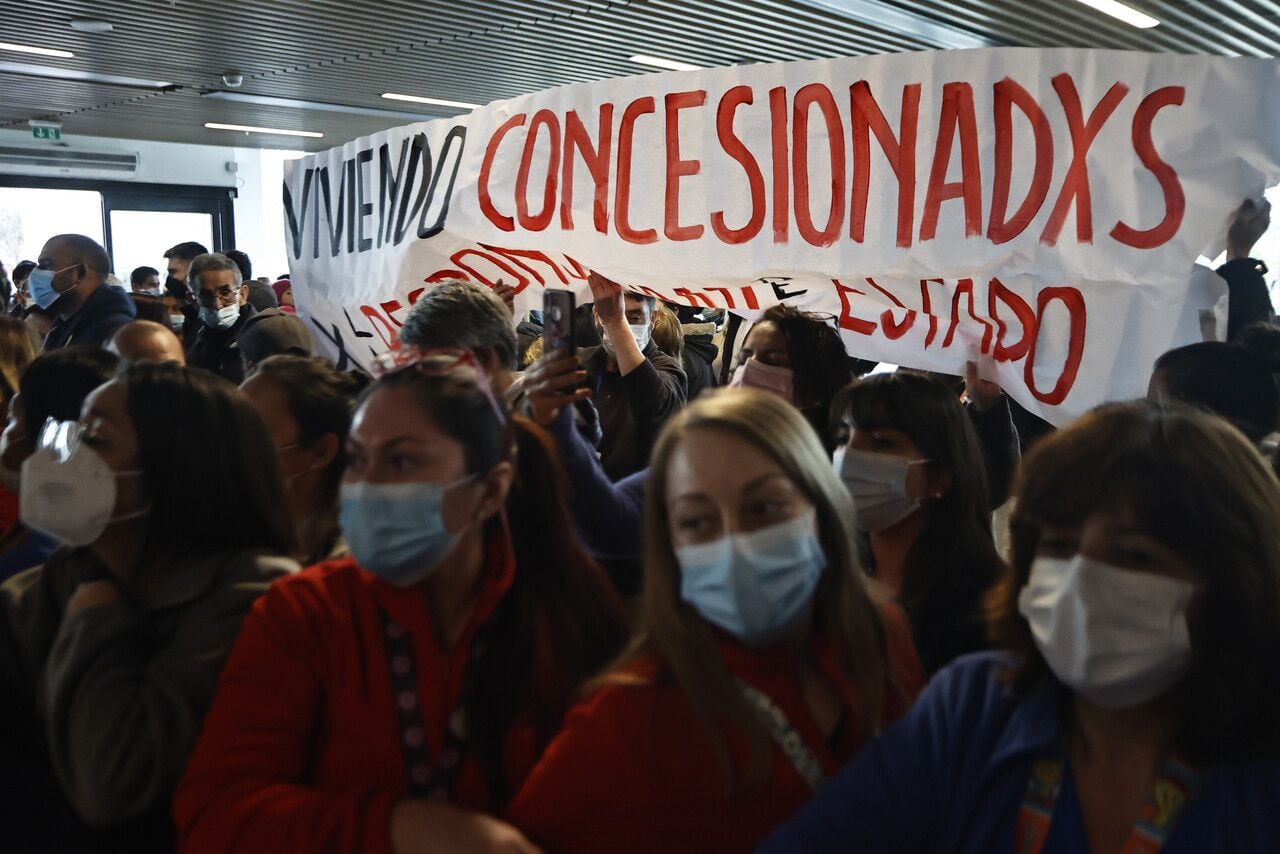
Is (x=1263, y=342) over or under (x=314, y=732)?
over

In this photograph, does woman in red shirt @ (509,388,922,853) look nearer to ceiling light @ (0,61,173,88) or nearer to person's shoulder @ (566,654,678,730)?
person's shoulder @ (566,654,678,730)

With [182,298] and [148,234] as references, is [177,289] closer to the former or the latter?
[182,298]

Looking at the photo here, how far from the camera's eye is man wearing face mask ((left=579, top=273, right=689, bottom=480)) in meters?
3.46

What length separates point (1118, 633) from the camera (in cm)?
122

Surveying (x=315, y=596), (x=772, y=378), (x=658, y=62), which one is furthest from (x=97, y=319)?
(x=658, y=62)

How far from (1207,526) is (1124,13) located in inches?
284

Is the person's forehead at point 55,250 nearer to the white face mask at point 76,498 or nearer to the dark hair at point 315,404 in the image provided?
the dark hair at point 315,404

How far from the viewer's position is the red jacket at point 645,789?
4.37ft

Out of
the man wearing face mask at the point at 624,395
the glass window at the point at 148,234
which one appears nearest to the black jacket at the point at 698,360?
the man wearing face mask at the point at 624,395

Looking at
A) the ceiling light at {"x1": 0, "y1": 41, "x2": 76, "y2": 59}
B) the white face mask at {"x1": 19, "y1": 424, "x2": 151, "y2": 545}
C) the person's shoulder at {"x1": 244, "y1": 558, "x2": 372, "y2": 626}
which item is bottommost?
the person's shoulder at {"x1": 244, "y1": 558, "x2": 372, "y2": 626}

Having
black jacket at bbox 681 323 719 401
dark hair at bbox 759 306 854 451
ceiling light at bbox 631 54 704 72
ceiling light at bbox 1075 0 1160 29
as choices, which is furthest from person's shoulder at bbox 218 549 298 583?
ceiling light at bbox 631 54 704 72

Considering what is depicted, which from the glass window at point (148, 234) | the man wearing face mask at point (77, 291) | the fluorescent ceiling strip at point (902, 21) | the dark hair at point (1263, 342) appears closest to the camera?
the dark hair at point (1263, 342)

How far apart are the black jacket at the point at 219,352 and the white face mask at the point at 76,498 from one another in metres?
3.27

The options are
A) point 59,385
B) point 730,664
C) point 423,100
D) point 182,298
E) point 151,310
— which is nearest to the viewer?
point 730,664
